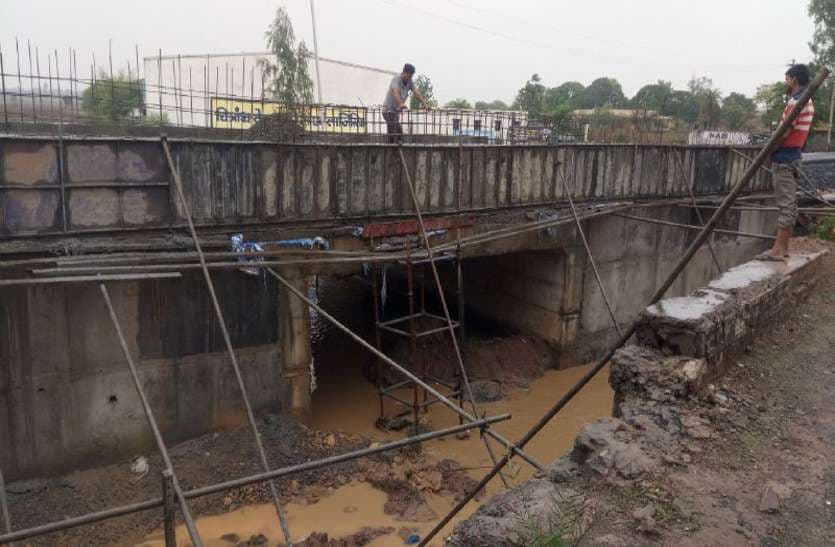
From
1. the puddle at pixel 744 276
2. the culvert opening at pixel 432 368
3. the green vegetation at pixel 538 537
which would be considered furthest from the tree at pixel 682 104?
the green vegetation at pixel 538 537

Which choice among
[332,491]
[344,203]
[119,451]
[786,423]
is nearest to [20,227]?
[119,451]

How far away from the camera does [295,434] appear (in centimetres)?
→ 1019

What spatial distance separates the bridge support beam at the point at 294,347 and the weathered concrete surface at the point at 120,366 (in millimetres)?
111

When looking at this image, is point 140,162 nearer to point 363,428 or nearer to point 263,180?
point 263,180

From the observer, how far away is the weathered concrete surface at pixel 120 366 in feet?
27.4

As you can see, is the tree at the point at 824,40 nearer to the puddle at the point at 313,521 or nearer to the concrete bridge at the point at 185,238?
the concrete bridge at the point at 185,238

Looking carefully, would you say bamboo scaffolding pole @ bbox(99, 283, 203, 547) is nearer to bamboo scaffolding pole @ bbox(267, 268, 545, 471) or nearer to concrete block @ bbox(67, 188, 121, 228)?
bamboo scaffolding pole @ bbox(267, 268, 545, 471)

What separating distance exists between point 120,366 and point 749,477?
25.4 feet

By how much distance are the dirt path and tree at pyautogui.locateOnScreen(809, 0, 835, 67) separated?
1546 inches

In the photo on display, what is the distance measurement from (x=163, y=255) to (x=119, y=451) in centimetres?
307

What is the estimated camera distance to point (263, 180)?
9750 millimetres

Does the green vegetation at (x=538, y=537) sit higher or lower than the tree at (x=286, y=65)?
lower

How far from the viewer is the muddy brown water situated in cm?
873

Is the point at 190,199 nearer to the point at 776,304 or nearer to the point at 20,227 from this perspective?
the point at 20,227
